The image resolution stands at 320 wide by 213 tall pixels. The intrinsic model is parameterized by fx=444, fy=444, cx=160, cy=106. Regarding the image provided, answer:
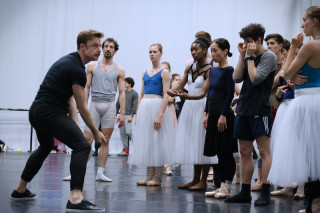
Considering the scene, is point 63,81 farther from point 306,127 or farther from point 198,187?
point 198,187

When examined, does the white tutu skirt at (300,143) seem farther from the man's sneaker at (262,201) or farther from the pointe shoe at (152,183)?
the pointe shoe at (152,183)

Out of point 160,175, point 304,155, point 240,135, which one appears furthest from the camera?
point 160,175

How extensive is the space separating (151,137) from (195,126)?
52 cm

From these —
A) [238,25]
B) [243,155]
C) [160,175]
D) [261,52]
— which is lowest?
[160,175]

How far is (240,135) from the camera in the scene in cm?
317

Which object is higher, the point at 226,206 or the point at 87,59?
the point at 87,59

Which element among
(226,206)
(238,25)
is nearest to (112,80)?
(226,206)

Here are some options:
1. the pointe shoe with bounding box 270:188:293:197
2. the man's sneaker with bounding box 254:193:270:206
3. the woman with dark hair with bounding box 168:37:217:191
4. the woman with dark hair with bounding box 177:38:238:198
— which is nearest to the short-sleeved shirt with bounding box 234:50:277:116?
the woman with dark hair with bounding box 177:38:238:198

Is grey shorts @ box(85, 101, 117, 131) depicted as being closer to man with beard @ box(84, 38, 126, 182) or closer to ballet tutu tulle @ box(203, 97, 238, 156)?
man with beard @ box(84, 38, 126, 182)

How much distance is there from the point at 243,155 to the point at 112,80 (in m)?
1.84

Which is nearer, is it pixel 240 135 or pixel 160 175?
pixel 240 135

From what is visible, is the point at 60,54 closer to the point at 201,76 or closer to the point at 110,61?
the point at 110,61

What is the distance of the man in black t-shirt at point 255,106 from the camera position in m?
3.11

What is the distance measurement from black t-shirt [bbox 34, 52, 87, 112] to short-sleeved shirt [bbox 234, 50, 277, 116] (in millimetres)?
1166
